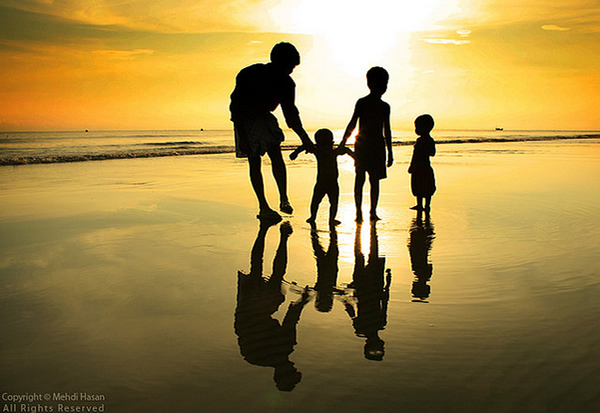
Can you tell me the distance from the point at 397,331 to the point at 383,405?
0.73 m

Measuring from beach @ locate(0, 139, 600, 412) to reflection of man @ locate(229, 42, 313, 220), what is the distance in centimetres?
80

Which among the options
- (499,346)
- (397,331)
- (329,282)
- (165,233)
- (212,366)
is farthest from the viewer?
(165,233)

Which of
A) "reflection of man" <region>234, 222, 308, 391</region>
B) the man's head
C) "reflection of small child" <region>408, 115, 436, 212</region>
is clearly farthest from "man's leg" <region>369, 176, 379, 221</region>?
"reflection of man" <region>234, 222, 308, 391</region>

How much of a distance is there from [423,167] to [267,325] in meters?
4.79

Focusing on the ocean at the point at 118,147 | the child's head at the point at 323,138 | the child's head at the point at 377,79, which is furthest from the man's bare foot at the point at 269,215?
the ocean at the point at 118,147

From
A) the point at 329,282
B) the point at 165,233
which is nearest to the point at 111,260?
the point at 165,233

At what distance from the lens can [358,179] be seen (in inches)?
247

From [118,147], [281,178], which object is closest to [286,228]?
[281,178]

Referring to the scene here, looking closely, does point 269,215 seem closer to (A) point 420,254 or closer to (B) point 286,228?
(B) point 286,228

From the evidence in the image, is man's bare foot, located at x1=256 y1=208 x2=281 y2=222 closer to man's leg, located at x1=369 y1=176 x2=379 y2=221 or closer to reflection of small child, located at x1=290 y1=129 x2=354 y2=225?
reflection of small child, located at x1=290 y1=129 x2=354 y2=225

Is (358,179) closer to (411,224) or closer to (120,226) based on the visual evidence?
(411,224)

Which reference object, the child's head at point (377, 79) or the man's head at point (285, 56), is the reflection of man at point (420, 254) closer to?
the child's head at point (377, 79)

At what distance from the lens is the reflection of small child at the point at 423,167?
6559 millimetres

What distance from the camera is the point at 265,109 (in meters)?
5.61
